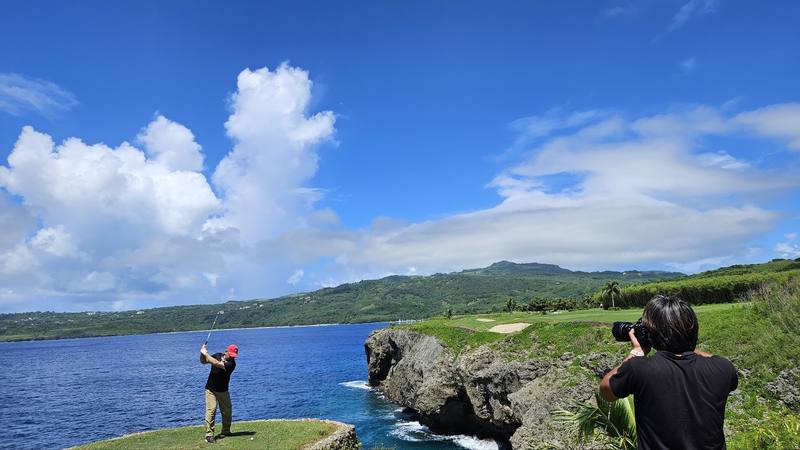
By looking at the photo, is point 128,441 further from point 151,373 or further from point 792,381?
point 151,373

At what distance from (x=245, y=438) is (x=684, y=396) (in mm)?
17235

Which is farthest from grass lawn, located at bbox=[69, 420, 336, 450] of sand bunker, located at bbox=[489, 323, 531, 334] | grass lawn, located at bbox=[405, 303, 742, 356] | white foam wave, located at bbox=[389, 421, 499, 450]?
sand bunker, located at bbox=[489, 323, 531, 334]

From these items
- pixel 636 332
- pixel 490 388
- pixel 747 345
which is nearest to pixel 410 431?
→ pixel 490 388

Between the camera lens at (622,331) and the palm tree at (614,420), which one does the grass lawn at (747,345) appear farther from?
the camera lens at (622,331)

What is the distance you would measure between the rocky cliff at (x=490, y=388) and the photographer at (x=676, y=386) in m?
20.1

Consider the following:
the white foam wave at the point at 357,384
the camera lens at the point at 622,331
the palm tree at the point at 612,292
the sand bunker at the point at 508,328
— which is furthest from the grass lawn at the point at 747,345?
the white foam wave at the point at 357,384

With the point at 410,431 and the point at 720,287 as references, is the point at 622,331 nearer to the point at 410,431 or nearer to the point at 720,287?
the point at 410,431

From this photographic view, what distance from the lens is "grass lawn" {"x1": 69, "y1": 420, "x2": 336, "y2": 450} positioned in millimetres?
17062

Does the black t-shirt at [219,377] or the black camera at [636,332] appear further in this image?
the black t-shirt at [219,377]

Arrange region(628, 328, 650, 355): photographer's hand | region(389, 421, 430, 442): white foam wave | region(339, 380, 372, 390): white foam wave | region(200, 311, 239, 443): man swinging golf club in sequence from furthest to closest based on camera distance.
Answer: region(339, 380, 372, 390): white foam wave → region(389, 421, 430, 442): white foam wave → region(200, 311, 239, 443): man swinging golf club → region(628, 328, 650, 355): photographer's hand

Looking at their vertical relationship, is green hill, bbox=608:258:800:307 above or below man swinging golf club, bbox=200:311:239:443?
above

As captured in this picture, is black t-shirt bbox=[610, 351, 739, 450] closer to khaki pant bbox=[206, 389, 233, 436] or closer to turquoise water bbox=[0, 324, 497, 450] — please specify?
khaki pant bbox=[206, 389, 233, 436]

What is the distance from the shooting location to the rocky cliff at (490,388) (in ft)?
88.5

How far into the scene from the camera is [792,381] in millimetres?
19438
